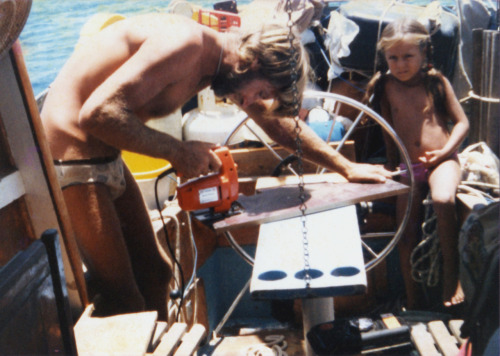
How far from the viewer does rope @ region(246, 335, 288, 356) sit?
9.97ft

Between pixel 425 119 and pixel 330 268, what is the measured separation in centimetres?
182

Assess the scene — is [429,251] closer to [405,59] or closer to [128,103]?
[405,59]

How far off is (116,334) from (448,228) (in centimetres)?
184

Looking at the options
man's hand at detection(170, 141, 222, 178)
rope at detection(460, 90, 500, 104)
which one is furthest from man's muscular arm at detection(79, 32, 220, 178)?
rope at detection(460, 90, 500, 104)

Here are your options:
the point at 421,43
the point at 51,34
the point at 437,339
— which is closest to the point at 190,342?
the point at 437,339

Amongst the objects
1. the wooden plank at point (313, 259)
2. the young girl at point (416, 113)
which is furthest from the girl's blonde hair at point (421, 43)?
the wooden plank at point (313, 259)

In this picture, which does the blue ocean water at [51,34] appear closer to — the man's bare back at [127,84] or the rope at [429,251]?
the man's bare back at [127,84]

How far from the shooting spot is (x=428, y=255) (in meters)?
2.96

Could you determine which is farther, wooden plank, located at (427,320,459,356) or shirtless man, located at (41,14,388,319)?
wooden plank, located at (427,320,459,356)

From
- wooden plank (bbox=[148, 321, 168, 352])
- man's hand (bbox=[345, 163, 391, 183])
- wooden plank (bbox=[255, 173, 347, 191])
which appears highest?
man's hand (bbox=[345, 163, 391, 183])

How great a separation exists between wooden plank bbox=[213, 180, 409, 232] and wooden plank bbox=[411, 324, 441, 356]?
0.89 m

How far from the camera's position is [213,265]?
376 cm

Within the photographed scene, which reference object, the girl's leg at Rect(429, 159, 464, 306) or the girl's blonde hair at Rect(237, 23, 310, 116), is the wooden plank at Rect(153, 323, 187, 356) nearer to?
the girl's blonde hair at Rect(237, 23, 310, 116)

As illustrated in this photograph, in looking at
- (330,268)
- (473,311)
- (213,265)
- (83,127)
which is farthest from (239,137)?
(473,311)
